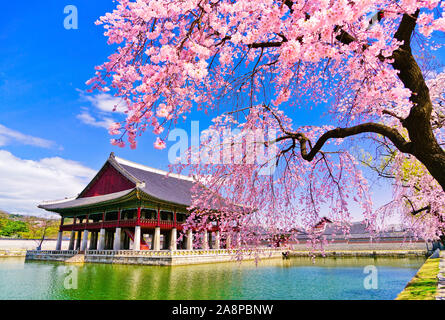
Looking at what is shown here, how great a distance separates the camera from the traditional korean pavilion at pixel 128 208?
2348cm

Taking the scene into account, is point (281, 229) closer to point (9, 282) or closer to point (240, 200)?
point (240, 200)

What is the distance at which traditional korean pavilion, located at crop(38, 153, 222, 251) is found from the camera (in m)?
23.5

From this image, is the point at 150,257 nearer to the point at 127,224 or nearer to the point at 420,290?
the point at 127,224

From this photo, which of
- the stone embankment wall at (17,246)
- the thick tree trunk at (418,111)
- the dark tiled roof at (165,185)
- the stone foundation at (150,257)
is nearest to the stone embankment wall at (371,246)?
the stone foundation at (150,257)

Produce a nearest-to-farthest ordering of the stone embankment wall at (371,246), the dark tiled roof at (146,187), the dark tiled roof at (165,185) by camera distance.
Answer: the dark tiled roof at (146,187) < the dark tiled roof at (165,185) < the stone embankment wall at (371,246)

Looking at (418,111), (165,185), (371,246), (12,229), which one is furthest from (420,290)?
(12,229)

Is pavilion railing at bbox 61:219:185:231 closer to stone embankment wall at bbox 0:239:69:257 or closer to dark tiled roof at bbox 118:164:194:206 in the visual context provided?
dark tiled roof at bbox 118:164:194:206

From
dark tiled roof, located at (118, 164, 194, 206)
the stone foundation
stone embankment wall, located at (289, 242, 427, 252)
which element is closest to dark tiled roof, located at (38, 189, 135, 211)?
dark tiled roof, located at (118, 164, 194, 206)

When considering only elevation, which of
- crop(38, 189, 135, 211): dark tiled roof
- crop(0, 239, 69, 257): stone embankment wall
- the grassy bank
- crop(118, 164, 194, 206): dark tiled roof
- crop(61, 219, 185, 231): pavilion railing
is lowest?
the grassy bank

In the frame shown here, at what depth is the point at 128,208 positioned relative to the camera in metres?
24.5

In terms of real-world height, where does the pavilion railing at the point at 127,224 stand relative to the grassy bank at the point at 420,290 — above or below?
above

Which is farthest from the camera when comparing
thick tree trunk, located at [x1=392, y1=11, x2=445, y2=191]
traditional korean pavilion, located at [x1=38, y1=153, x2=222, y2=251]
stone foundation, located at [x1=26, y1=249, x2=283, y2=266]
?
traditional korean pavilion, located at [x1=38, y1=153, x2=222, y2=251]

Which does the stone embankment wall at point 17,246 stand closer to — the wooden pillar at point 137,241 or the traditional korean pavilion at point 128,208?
the traditional korean pavilion at point 128,208
